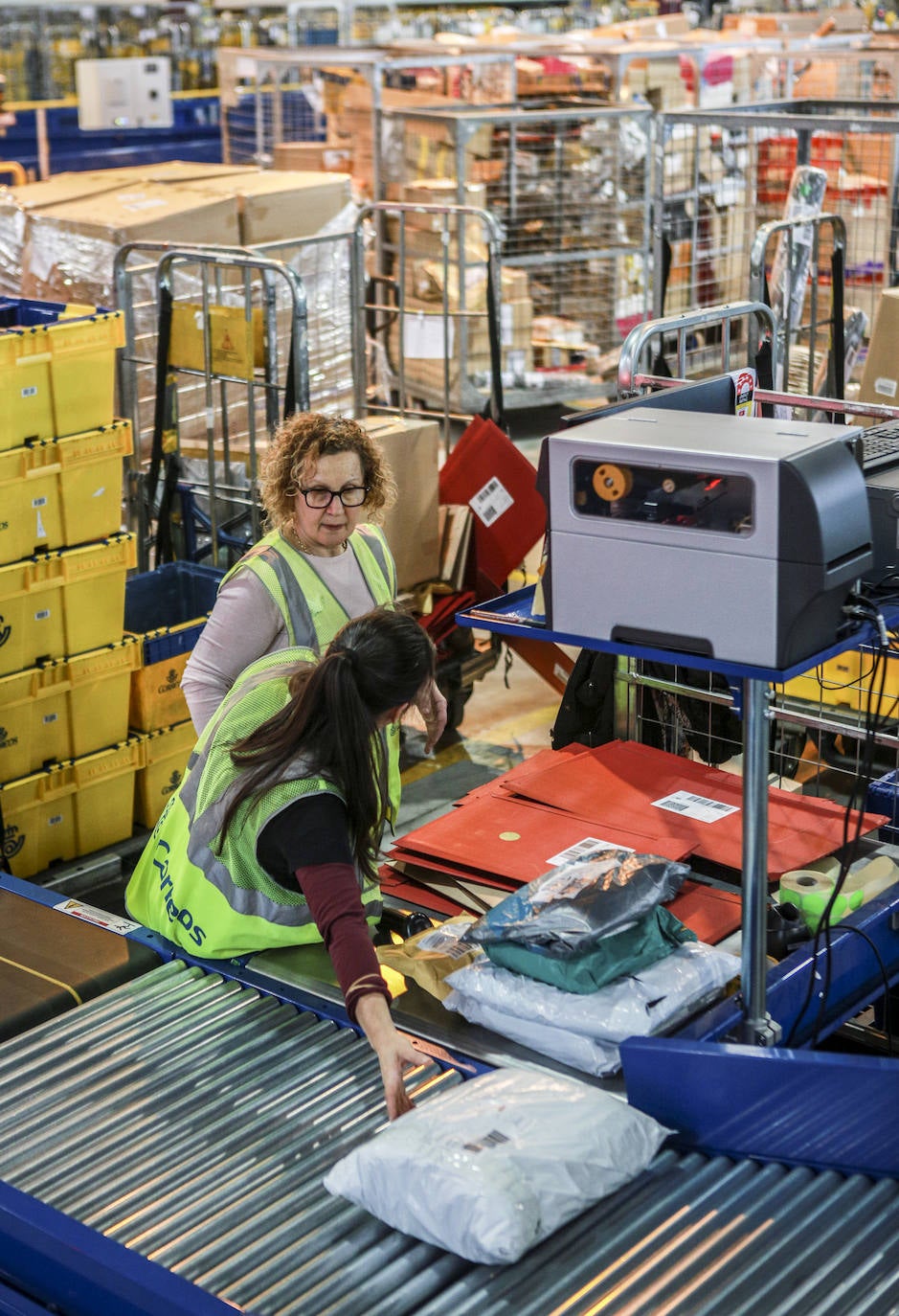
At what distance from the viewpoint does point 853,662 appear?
5.30 meters

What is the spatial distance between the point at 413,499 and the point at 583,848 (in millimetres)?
2992

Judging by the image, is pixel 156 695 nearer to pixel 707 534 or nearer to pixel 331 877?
pixel 331 877

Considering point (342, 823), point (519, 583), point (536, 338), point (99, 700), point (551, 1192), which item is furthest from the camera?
point (536, 338)

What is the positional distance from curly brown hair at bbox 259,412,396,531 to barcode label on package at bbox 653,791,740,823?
1016 millimetres

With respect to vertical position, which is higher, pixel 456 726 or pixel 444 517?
pixel 444 517

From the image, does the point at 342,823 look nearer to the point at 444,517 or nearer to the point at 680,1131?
the point at 680,1131

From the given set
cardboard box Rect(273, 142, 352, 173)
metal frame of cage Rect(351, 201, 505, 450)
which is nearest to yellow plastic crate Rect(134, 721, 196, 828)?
metal frame of cage Rect(351, 201, 505, 450)

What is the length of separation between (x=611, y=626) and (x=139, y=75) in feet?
39.0

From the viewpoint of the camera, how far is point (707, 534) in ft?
7.46

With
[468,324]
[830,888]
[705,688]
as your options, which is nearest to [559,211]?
[468,324]

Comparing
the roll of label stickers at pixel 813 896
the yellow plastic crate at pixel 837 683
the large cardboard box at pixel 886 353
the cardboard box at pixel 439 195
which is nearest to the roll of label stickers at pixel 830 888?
the roll of label stickers at pixel 813 896

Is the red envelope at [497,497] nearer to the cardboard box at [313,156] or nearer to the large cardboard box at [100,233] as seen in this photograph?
the large cardboard box at [100,233]

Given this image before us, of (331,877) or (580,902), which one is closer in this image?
(331,877)

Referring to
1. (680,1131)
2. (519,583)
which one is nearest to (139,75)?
(519,583)
